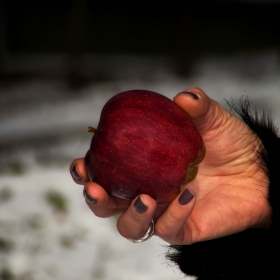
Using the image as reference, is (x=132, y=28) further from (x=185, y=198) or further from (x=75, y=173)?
(x=185, y=198)

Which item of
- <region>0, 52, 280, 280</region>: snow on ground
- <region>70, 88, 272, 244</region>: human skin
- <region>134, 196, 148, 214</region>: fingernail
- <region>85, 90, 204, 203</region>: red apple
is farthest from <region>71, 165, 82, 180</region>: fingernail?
<region>0, 52, 280, 280</region>: snow on ground

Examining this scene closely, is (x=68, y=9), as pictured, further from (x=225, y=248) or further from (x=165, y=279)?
(x=225, y=248)

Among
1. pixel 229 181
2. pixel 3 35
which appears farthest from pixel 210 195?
pixel 3 35

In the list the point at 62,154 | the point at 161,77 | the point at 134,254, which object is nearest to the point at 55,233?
the point at 134,254

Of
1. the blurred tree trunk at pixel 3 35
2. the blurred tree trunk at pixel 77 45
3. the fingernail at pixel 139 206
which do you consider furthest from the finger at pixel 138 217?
the blurred tree trunk at pixel 3 35

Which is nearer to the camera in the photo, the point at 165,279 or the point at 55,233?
the point at 165,279
